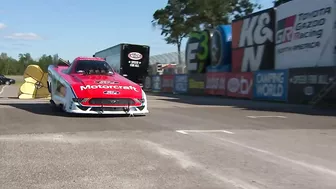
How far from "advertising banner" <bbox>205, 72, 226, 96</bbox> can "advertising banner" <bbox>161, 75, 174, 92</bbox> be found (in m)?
6.89

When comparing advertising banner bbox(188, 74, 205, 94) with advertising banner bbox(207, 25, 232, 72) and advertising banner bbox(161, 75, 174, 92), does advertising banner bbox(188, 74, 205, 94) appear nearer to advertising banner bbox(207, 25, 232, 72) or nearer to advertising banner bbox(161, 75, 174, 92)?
advertising banner bbox(207, 25, 232, 72)

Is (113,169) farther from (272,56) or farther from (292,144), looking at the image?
(272,56)

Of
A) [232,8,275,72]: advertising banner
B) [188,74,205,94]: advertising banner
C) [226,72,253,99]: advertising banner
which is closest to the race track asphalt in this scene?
[226,72,253,99]: advertising banner

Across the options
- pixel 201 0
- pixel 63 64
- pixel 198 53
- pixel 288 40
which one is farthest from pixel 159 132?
pixel 201 0

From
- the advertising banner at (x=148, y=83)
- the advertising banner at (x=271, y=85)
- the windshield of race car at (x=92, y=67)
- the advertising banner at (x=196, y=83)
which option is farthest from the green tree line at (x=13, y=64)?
the windshield of race car at (x=92, y=67)

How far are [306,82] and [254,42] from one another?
28.0 feet

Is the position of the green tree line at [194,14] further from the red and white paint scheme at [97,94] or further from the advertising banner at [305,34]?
the red and white paint scheme at [97,94]

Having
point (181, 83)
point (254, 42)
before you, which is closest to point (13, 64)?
point (181, 83)

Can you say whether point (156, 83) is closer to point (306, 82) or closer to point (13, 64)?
point (306, 82)

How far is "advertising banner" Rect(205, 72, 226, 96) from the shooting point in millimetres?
30859

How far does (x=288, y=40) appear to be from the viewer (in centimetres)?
2591

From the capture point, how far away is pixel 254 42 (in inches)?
1178

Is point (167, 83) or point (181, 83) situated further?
point (167, 83)

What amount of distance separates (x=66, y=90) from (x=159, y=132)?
3932mm
